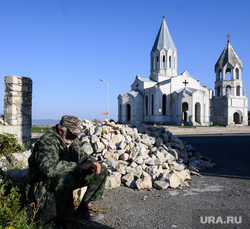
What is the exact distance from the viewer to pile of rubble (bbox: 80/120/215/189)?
5070 millimetres

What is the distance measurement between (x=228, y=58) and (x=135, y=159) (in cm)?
3936

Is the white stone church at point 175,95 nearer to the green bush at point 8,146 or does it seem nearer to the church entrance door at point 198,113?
the church entrance door at point 198,113

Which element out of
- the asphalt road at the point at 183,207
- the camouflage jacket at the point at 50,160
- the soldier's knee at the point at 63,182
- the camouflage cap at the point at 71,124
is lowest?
the asphalt road at the point at 183,207

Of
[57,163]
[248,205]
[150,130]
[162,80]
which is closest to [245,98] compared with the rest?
[162,80]

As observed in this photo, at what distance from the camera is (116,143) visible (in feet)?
20.6

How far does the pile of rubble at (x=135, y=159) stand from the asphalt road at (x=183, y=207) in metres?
0.24

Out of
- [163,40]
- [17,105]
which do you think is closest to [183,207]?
[17,105]

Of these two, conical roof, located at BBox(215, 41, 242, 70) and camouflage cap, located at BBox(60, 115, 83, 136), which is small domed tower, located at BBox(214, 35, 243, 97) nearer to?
conical roof, located at BBox(215, 41, 242, 70)

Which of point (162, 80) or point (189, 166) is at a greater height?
point (162, 80)

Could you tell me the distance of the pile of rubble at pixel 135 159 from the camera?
16.4ft

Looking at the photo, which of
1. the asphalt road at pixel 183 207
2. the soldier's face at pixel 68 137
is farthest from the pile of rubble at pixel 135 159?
the soldier's face at pixel 68 137

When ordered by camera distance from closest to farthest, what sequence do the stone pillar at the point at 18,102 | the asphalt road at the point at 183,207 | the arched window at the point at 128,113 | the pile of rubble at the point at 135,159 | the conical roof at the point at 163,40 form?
the asphalt road at the point at 183,207 < the pile of rubble at the point at 135,159 < the stone pillar at the point at 18,102 < the conical roof at the point at 163,40 < the arched window at the point at 128,113

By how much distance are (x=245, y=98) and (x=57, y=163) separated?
43612 mm

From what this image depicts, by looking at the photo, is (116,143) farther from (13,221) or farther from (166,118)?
(166,118)
